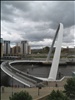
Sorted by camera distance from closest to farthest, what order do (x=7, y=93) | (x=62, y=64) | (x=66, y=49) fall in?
(x=7, y=93) < (x=62, y=64) < (x=66, y=49)

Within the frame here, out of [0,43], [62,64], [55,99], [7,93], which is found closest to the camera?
[55,99]

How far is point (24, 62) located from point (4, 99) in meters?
53.9

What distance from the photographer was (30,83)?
22.4 metres

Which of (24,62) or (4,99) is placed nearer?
(4,99)

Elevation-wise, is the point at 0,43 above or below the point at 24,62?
above

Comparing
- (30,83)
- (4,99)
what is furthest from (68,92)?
(30,83)

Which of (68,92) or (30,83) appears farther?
(30,83)

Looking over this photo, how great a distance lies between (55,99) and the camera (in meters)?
12.7

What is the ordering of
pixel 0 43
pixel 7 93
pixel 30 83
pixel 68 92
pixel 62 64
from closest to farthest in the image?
pixel 68 92 < pixel 7 93 < pixel 30 83 < pixel 62 64 < pixel 0 43

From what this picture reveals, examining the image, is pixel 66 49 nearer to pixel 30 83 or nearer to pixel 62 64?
pixel 62 64

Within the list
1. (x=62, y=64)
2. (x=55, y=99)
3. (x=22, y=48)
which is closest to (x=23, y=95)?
(x=55, y=99)

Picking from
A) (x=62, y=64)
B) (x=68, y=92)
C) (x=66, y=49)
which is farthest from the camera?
(x=66, y=49)

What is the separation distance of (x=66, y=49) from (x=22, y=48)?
30903 millimetres

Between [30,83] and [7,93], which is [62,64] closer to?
[30,83]
